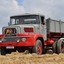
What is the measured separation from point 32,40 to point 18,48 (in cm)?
123

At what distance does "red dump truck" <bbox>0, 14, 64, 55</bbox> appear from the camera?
17.3m

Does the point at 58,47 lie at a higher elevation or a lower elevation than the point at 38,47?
lower

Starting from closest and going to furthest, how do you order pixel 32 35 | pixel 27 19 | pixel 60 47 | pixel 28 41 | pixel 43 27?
pixel 28 41 → pixel 32 35 → pixel 27 19 → pixel 43 27 → pixel 60 47

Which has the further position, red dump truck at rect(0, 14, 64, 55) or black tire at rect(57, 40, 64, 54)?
black tire at rect(57, 40, 64, 54)

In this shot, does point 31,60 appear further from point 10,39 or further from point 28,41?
point 10,39

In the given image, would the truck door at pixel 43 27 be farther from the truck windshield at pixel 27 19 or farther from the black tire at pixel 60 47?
the black tire at pixel 60 47

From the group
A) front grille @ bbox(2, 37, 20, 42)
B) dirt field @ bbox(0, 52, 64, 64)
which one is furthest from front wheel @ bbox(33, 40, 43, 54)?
dirt field @ bbox(0, 52, 64, 64)

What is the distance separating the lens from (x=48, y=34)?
2005 centimetres

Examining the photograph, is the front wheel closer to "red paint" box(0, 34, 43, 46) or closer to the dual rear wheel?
"red paint" box(0, 34, 43, 46)

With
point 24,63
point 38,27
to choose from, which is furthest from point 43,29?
point 24,63

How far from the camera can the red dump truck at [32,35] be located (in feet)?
56.7

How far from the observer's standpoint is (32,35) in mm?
17312

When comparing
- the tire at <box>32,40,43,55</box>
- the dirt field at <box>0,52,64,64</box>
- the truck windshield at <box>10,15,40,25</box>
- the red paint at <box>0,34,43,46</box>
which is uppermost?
the truck windshield at <box>10,15,40,25</box>

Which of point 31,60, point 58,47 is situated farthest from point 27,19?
point 31,60
